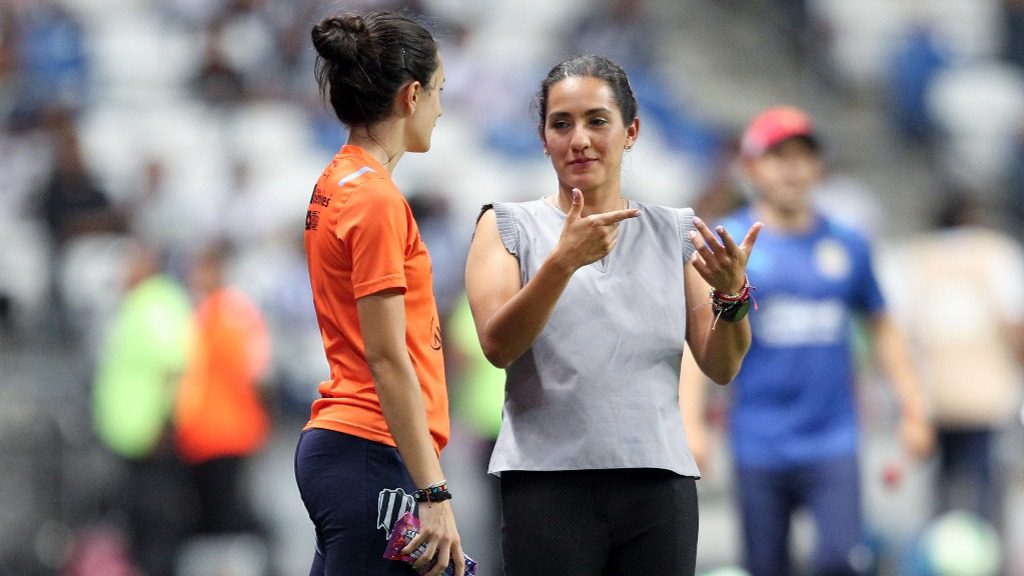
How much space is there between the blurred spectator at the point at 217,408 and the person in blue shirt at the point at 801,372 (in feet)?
13.2

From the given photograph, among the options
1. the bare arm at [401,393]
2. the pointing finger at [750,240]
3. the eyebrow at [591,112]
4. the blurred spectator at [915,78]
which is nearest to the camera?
the bare arm at [401,393]

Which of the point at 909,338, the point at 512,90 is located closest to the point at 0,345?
the point at 512,90

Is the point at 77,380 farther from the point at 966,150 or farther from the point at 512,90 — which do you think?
the point at 966,150

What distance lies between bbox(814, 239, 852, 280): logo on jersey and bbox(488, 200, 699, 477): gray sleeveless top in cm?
273

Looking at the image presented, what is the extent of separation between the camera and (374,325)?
3.69m

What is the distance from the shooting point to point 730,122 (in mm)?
14445

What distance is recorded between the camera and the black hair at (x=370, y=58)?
3.83 meters

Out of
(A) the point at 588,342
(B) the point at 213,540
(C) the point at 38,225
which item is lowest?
(B) the point at 213,540

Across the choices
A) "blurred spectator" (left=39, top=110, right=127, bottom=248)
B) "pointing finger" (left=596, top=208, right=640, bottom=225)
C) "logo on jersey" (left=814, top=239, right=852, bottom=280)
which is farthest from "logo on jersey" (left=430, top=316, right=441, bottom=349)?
"blurred spectator" (left=39, top=110, right=127, bottom=248)

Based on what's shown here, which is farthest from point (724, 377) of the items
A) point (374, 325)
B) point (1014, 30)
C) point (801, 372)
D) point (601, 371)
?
point (1014, 30)

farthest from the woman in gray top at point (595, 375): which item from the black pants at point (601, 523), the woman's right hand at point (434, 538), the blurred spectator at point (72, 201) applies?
the blurred spectator at point (72, 201)

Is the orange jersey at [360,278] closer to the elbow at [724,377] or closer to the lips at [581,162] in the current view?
the lips at [581,162]

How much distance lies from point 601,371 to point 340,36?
1050 millimetres

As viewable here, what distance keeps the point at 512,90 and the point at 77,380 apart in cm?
497
